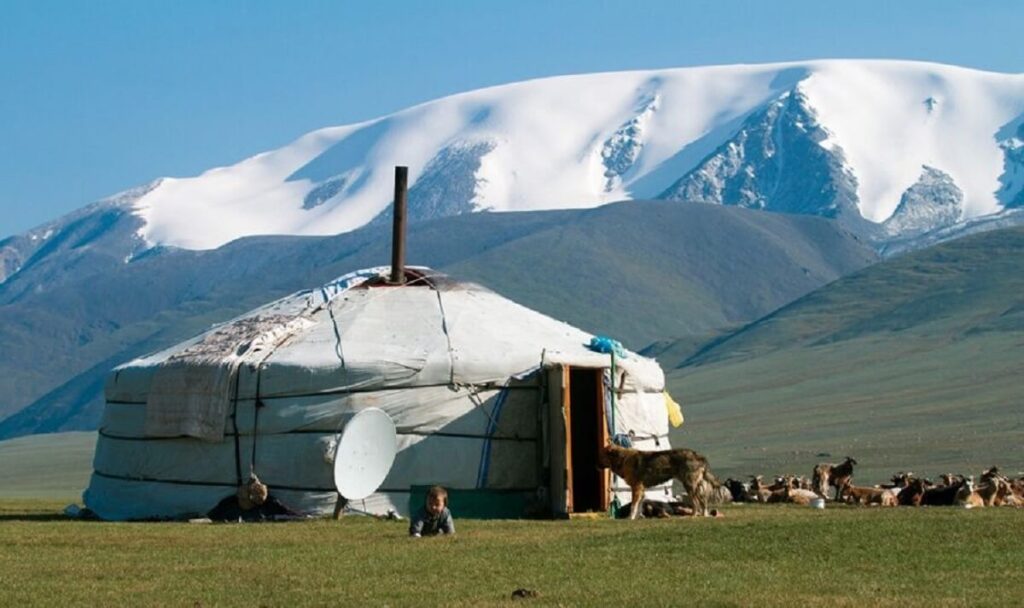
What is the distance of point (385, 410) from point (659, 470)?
3.08 meters

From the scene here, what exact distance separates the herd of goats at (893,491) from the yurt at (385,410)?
84.0 inches

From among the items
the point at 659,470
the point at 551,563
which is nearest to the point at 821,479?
the point at 659,470

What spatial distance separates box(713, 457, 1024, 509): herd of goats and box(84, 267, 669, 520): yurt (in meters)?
2.13

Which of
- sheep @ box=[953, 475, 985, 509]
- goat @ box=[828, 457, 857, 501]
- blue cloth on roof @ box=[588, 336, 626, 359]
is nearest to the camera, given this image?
sheep @ box=[953, 475, 985, 509]

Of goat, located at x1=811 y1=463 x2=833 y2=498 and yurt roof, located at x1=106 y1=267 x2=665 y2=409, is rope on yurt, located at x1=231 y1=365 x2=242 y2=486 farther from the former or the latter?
goat, located at x1=811 y1=463 x2=833 y2=498

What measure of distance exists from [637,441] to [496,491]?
6.52 feet

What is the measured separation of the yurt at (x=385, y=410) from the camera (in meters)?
21.0

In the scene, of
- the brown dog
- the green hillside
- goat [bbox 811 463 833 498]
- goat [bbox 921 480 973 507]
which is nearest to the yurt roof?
the brown dog

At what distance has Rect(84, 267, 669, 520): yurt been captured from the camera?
20969mm

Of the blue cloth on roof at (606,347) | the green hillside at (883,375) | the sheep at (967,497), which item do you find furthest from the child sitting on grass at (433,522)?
the green hillside at (883,375)

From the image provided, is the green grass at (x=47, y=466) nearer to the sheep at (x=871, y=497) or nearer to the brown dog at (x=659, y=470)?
the sheep at (x=871, y=497)

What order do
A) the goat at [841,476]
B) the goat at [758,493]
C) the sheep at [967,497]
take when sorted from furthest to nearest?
1. the goat at [758,493]
2. the goat at [841,476]
3. the sheep at [967,497]

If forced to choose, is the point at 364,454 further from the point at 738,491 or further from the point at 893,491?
the point at 738,491

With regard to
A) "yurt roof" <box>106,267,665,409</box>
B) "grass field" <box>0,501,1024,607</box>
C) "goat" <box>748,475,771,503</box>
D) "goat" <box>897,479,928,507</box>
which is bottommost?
"grass field" <box>0,501,1024,607</box>
